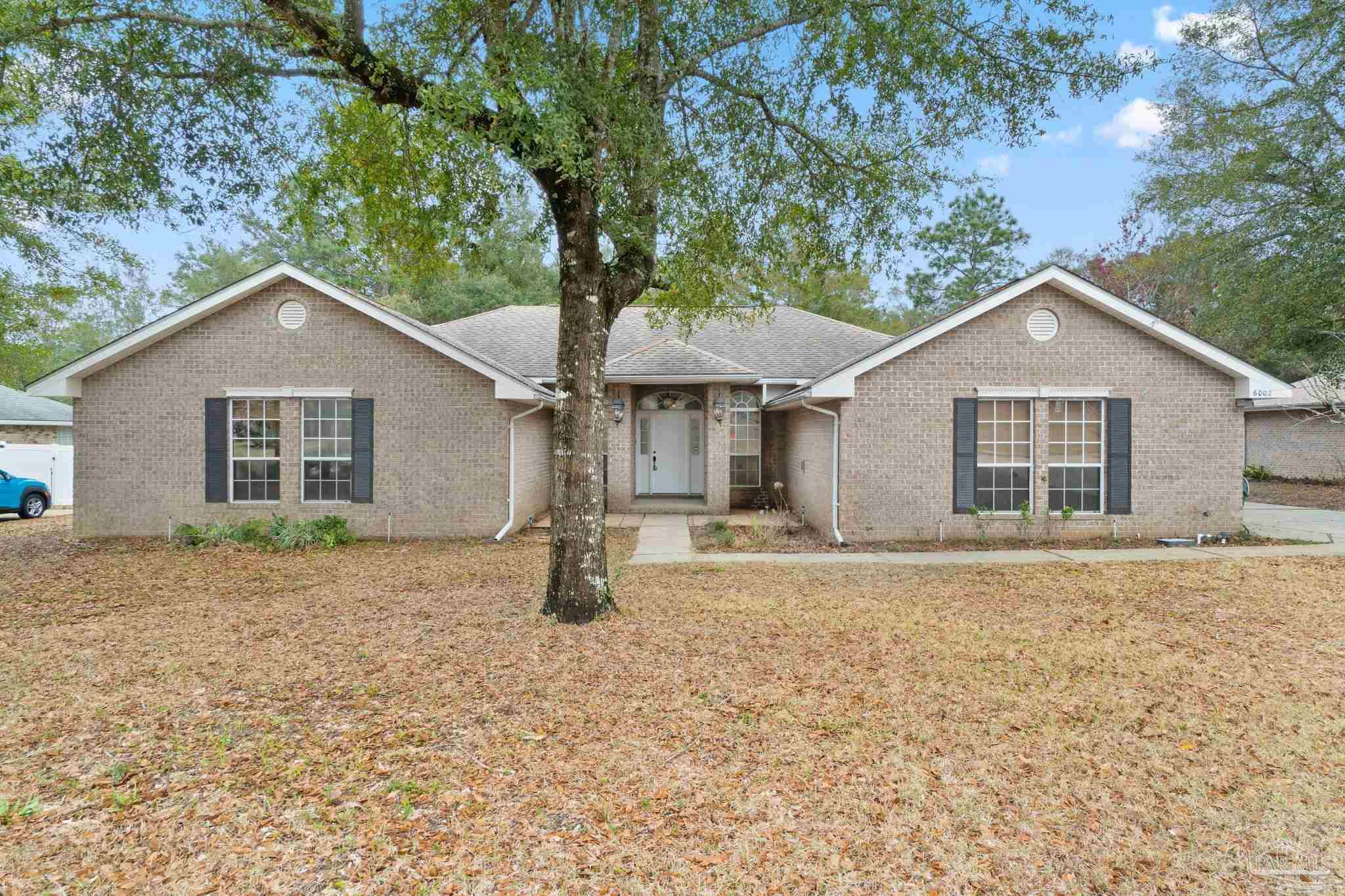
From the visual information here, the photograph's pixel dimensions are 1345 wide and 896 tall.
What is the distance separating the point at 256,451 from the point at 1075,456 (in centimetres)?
1440

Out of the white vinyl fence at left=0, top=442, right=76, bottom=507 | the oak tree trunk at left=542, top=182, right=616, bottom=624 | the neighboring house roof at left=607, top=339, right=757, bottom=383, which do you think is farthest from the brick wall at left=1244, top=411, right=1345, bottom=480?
the white vinyl fence at left=0, top=442, right=76, bottom=507

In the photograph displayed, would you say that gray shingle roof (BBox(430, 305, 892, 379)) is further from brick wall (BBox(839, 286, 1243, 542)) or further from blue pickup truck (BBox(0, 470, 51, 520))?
blue pickup truck (BBox(0, 470, 51, 520))

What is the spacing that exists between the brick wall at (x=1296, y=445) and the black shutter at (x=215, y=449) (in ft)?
89.4

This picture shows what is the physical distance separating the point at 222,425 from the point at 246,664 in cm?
786

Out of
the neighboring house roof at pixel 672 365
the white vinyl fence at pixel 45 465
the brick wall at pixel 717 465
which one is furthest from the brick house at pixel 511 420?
the white vinyl fence at pixel 45 465

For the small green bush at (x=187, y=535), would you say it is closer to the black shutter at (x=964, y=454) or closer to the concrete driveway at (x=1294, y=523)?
Answer: the black shutter at (x=964, y=454)

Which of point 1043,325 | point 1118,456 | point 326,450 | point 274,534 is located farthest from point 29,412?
point 1118,456

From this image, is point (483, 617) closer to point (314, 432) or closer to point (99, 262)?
point (314, 432)

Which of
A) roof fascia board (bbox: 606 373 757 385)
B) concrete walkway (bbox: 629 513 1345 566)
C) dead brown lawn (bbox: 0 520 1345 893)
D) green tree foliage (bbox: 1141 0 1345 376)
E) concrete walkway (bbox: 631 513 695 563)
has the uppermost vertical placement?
green tree foliage (bbox: 1141 0 1345 376)

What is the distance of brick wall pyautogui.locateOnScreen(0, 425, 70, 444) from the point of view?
19719 mm

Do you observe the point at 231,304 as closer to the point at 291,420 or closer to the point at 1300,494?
the point at 291,420

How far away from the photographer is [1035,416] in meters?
10.9

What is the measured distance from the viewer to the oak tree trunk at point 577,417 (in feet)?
19.8

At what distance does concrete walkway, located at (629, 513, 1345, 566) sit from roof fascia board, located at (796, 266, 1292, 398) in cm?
258
